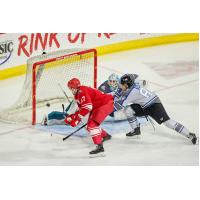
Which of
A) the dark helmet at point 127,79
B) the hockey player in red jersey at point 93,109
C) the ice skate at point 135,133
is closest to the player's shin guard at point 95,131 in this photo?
the hockey player in red jersey at point 93,109

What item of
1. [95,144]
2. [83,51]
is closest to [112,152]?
[95,144]

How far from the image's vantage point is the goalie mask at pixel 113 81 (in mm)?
5113

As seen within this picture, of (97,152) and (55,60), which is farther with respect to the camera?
(55,60)

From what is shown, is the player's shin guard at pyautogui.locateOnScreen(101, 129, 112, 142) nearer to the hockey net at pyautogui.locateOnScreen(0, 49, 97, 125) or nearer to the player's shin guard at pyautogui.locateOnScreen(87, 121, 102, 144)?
the player's shin guard at pyautogui.locateOnScreen(87, 121, 102, 144)

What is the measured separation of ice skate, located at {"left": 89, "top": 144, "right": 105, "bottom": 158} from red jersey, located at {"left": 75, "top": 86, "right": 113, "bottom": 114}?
283 mm

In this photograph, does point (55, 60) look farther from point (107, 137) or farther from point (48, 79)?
point (107, 137)

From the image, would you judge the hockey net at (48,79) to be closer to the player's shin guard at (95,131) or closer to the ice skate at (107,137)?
the player's shin guard at (95,131)

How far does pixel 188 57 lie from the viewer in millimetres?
5184

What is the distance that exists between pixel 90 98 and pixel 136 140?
467 millimetres

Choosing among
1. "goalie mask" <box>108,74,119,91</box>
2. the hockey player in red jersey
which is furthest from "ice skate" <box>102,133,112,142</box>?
"goalie mask" <box>108,74,119,91</box>

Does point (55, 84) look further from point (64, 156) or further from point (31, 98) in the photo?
point (64, 156)

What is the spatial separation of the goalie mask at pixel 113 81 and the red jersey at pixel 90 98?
0.23ft

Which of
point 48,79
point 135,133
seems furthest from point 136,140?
point 48,79

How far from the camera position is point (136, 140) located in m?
5.11
